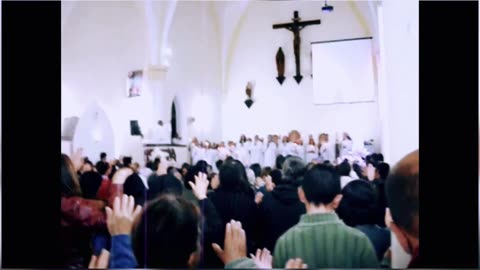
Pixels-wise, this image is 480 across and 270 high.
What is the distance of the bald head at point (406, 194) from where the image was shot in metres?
3.98

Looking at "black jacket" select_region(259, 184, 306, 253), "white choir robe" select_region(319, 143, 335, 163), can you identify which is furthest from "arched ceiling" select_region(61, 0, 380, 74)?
"black jacket" select_region(259, 184, 306, 253)

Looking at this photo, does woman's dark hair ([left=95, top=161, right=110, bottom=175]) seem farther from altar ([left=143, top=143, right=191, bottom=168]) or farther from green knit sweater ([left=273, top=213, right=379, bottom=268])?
green knit sweater ([left=273, top=213, right=379, bottom=268])

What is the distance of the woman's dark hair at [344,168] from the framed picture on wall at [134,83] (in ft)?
4.87

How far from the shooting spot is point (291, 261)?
4.05 metres

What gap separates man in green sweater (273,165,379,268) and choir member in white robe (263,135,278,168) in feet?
0.86

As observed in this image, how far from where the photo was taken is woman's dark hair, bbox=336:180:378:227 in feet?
13.2

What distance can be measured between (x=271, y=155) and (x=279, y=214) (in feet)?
1.36

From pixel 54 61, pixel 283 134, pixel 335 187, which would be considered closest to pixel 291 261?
pixel 335 187

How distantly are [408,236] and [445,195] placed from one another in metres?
0.36

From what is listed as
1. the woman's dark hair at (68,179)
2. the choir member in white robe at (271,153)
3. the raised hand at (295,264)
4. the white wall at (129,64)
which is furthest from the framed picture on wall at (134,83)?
the raised hand at (295,264)

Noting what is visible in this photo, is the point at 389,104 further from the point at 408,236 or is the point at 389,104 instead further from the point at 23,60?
the point at 23,60

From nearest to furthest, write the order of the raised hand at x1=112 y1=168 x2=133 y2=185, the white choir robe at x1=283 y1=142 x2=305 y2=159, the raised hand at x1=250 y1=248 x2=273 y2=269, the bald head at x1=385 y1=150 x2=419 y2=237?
1. the bald head at x1=385 y1=150 x2=419 y2=237
2. the raised hand at x1=250 y1=248 x2=273 y2=269
3. the white choir robe at x1=283 y1=142 x2=305 y2=159
4. the raised hand at x1=112 y1=168 x2=133 y2=185

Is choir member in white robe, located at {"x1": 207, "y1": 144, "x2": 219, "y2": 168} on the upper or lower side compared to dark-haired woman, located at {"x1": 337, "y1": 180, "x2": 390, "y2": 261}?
upper

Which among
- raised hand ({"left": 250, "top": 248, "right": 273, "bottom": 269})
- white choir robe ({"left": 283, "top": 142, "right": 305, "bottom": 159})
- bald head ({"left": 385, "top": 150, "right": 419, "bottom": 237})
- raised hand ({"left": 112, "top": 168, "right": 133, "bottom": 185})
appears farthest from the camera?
raised hand ({"left": 112, "top": 168, "right": 133, "bottom": 185})
